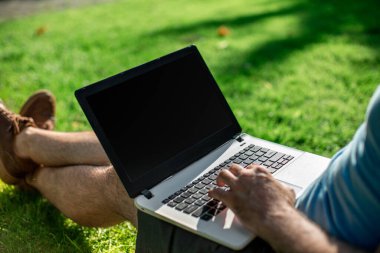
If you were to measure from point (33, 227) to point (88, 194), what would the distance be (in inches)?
17.3

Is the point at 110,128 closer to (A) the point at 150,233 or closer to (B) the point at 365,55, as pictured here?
(A) the point at 150,233

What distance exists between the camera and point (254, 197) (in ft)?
5.24

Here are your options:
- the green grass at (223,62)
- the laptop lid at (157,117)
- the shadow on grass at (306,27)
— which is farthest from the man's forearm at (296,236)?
the shadow on grass at (306,27)

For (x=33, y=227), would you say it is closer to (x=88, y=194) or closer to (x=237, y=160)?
(x=88, y=194)

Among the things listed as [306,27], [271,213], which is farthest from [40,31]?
[271,213]

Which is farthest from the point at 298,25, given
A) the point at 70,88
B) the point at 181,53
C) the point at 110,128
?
the point at 110,128

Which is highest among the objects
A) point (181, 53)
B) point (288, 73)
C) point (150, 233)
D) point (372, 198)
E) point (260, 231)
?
point (181, 53)

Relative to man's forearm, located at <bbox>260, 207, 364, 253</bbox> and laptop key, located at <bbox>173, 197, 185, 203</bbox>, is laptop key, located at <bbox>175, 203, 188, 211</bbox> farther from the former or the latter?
man's forearm, located at <bbox>260, 207, 364, 253</bbox>

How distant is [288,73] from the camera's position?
455 cm

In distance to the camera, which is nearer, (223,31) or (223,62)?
(223,62)

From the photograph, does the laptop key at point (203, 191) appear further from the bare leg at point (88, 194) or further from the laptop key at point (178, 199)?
the bare leg at point (88, 194)

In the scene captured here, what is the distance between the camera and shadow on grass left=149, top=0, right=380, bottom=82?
4.93m

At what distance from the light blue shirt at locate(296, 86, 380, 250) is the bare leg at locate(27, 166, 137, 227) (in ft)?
2.79

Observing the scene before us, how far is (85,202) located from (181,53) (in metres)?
0.79
